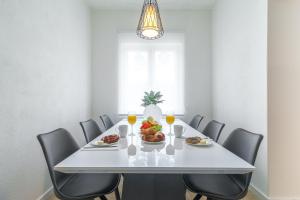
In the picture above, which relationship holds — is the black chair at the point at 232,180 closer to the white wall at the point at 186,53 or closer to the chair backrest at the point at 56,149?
the chair backrest at the point at 56,149

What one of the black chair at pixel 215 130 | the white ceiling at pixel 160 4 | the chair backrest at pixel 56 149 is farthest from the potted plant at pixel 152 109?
the white ceiling at pixel 160 4

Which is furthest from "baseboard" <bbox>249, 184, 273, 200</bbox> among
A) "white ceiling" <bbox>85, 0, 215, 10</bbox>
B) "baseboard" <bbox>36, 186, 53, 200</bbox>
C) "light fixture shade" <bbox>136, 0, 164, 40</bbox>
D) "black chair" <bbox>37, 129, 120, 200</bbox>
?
"white ceiling" <bbox>85, 0, 215, 10</bbox>

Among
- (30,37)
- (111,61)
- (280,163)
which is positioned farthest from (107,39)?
(280,163)

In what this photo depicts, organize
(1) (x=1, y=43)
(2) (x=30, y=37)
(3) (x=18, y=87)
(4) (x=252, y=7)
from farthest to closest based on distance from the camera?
(4) (x=252, y=7), (2) (x=30, y=37), (3) (x=18, y=87), (1) (x=1, y=43)

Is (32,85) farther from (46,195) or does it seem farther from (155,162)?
(155,162)

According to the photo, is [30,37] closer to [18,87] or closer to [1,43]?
[1,43]

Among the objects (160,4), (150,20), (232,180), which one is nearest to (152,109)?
(150,20)

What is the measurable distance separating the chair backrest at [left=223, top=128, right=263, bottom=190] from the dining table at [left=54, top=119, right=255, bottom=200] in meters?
0.17

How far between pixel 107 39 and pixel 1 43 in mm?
2224

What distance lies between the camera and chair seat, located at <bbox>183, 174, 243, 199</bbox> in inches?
48.8

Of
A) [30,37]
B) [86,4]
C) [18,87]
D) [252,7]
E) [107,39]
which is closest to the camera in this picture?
[18,87]

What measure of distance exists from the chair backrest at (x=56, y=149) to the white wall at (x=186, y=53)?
6.71 ft

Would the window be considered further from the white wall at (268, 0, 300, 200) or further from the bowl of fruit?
the bowl of fruit

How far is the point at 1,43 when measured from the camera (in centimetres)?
143
